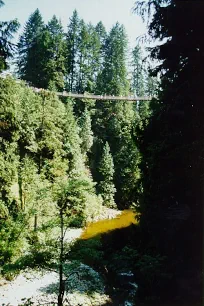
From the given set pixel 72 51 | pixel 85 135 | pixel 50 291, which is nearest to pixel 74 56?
pixel 72 51

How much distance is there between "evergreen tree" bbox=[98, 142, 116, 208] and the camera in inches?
1214

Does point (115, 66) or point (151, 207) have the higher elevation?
point (115, 66)

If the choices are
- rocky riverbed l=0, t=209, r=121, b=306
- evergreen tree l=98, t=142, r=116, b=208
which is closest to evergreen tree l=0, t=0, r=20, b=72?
rocky riverbed l=0, t=209, r=121, b=306

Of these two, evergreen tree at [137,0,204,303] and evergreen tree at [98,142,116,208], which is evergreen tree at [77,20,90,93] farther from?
evergreen tree at [137,0,204,303]

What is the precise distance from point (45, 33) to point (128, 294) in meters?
36.4

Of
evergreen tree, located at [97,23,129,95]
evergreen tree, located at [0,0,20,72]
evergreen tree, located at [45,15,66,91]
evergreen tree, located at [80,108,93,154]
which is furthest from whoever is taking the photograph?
evergreen tree, located at [97,23,129,95]

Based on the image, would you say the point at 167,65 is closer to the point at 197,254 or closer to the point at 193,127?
the point at 193,127

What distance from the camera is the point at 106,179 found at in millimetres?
31703

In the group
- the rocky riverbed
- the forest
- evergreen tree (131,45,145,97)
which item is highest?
evergreen tree (131,45,145,97)

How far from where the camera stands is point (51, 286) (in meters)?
12.1

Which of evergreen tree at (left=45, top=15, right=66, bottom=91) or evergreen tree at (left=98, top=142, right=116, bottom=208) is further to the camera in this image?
evergreen tree at (left=45, top=15, right=66, bottom=91)

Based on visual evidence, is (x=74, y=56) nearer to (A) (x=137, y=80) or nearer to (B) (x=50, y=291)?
(A) (x=137, y=80)

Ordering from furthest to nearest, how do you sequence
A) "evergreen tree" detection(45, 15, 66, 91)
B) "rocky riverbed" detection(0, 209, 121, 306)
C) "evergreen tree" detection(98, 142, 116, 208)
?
1. "evergreen tree" detection(45, 15, 66, 91)
2. "evergreen tree" detection(98, 142, 116, 208)
3. "rocky riverbed" detection(0, 209, 121, 306)

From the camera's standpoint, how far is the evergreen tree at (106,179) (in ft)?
101
